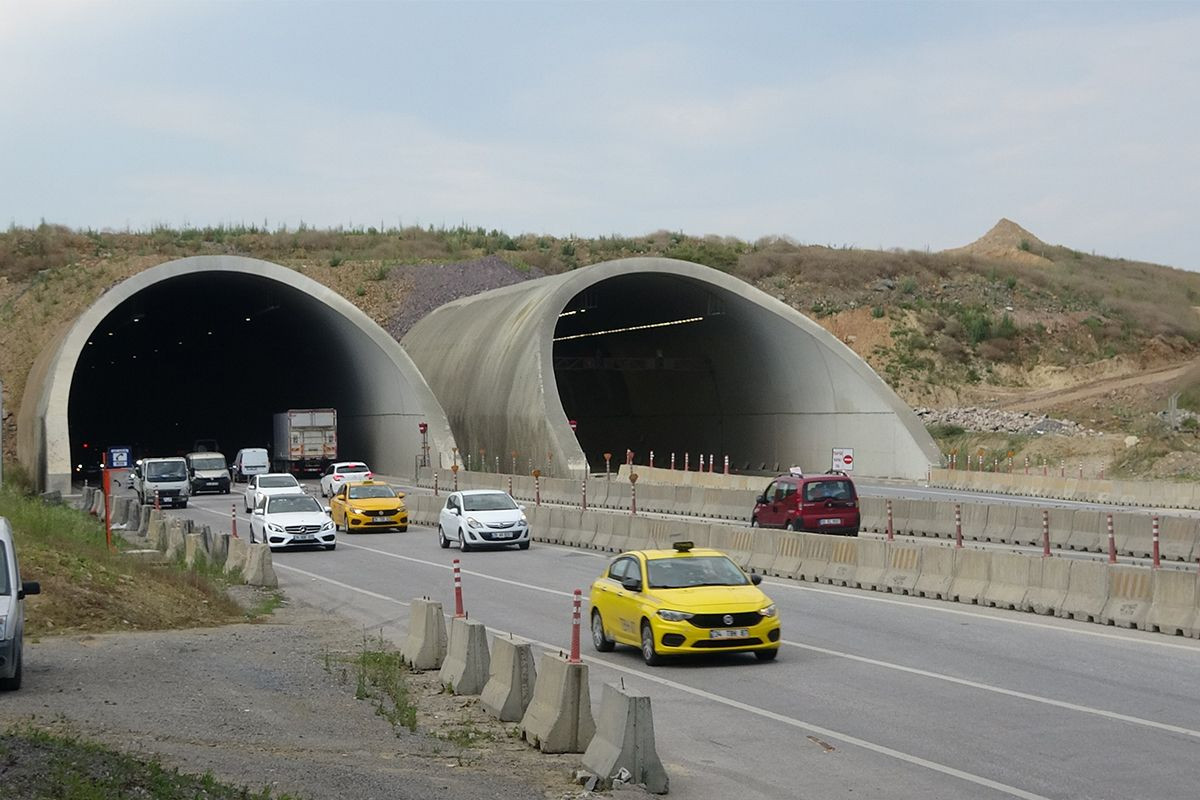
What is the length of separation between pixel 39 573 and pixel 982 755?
14620mm

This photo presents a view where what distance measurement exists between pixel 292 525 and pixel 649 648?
20626 mm

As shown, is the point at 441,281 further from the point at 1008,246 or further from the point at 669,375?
the point at 1008,246

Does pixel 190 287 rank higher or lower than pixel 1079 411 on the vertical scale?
higher

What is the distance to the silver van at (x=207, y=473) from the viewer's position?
6041 centimetres

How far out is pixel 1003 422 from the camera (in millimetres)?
73125

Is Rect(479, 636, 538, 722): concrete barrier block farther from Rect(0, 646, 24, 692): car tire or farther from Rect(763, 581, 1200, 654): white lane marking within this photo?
Rect(763, 581, 1200, 654): white lane marking

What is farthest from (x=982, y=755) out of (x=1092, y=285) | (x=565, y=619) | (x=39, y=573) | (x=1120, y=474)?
(x=1092, y=285)

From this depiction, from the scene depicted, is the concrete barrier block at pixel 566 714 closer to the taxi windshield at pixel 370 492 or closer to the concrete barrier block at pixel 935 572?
the concrete barrier block at pixel 935 572

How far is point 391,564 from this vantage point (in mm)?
32938

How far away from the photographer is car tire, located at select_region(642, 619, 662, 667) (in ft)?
58.5

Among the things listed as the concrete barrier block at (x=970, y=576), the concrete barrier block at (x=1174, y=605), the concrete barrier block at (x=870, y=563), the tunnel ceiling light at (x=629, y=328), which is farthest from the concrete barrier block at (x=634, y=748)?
the tunnel ceiling light at (x=629, y=328)

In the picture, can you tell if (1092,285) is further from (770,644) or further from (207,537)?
(770,644)

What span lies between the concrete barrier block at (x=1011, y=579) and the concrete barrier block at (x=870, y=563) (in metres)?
2.90

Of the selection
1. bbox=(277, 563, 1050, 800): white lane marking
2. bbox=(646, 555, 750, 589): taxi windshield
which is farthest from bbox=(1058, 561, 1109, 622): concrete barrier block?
bbox=(277, 563, 1050, 800): white lane marking
